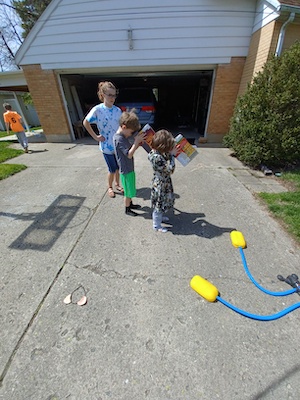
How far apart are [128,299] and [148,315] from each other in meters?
0.24

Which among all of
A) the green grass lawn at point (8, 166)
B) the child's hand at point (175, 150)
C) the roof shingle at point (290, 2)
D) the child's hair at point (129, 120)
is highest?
the roof shingle at point (290, 2)

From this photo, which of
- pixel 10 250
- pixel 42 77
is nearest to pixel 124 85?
pixel 42 77

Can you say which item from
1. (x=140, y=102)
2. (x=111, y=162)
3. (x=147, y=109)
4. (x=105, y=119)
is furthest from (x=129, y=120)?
(x=140, y=102)

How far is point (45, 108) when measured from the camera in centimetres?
742

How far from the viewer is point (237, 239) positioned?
2.47 metres

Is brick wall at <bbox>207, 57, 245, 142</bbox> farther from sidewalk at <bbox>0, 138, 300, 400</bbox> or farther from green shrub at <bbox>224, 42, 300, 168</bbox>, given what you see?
sidewalk at <bbox>0, 138, 300, 400</bbox>

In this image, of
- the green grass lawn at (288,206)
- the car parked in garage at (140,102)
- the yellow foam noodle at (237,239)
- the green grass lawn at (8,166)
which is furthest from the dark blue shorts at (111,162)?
the car parked in garage at (140,102)

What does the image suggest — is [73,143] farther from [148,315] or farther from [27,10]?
[27,10]

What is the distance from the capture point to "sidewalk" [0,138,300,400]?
4.30 feet

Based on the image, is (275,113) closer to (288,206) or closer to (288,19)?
(288,19)

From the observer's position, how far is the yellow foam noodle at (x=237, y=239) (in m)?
2.42

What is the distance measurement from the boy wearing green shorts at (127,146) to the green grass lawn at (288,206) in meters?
2.22

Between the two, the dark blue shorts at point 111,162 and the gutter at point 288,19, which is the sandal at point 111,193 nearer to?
the dark blue shorts at point 111,162

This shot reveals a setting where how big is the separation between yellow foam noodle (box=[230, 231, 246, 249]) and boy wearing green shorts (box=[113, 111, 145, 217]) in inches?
57.6
